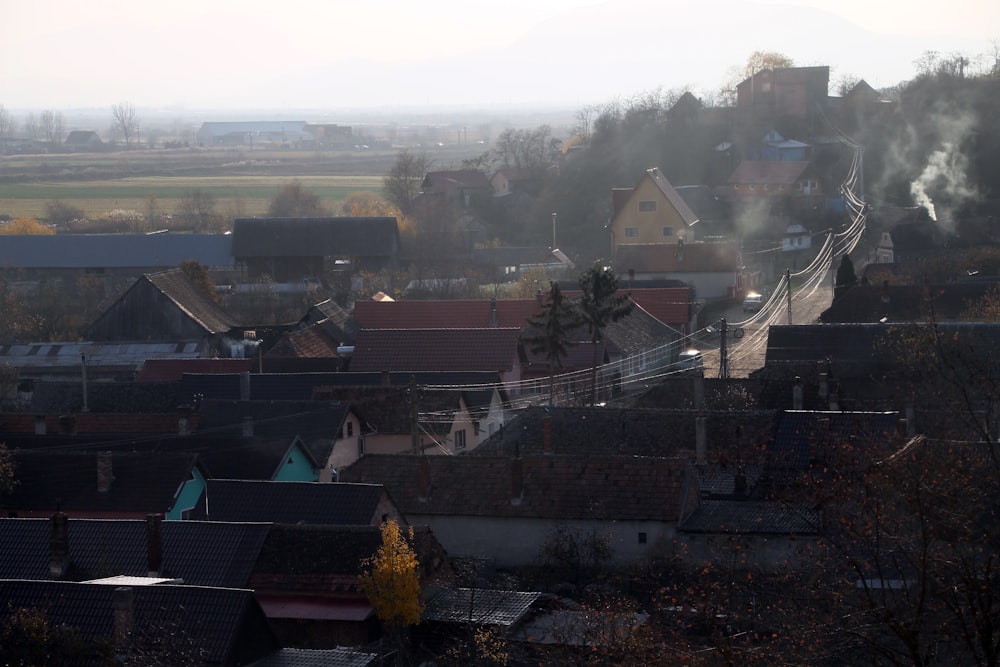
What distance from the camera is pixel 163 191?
278ft

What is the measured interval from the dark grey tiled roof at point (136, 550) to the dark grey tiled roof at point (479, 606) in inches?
77.1

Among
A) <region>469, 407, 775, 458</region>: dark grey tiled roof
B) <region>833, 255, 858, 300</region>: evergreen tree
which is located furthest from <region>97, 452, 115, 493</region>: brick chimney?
<region>833, 255, 858, 300</region>: evergreen tree

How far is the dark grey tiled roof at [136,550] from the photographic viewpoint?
13875 mm

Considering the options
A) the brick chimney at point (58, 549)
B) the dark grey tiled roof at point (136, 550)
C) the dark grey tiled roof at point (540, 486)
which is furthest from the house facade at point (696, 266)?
the brick chimney at point (58, 549)

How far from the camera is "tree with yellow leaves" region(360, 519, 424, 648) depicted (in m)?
12.9

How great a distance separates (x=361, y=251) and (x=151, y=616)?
3292 centimetres

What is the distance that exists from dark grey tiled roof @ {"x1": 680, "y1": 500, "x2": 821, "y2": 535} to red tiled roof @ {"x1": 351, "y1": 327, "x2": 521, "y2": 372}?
30.0 ft

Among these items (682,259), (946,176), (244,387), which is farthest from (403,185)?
(244,387)

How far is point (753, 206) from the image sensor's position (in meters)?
47.7

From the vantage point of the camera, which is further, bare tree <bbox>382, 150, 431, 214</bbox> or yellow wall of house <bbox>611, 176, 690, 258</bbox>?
bare tree <bbox>382, 150, 431, 214</bbox>

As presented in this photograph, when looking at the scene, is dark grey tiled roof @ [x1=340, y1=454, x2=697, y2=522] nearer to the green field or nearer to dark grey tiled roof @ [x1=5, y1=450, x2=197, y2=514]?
dark grey tiled roof @ [x1=5, y1=450, x2=197, y2=514]

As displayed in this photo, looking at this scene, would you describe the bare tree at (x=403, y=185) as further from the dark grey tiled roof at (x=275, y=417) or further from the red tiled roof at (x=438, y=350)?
the dark grey tiled roof at (x=275, y=417)

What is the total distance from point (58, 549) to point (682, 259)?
2714cm

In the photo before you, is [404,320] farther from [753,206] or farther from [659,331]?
[753,206]
